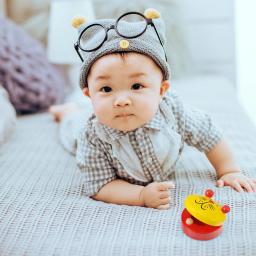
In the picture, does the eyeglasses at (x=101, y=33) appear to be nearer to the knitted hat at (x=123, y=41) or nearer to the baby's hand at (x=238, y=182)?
the knitted hat at (x=123, y=41)

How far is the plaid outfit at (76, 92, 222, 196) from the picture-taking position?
116 cm

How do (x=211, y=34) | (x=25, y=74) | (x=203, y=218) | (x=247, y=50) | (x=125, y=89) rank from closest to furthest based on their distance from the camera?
(x=203, y=218) → (x=125, y=89) → (x=25, y=74) → (x=247, y=50) → (x=211, y=34)

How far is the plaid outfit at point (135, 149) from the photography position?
3.81 ft

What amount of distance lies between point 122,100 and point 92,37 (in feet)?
0.56

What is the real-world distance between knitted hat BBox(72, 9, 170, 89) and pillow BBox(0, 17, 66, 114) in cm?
75

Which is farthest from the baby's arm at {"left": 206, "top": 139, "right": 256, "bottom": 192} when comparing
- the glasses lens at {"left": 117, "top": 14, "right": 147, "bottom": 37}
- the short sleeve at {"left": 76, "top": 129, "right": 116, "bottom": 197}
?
the glasses lens at {"left": 117, "top": 14, "right": 147, "bottom": 37}

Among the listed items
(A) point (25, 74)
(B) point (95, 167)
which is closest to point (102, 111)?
(B) point (95, 167)

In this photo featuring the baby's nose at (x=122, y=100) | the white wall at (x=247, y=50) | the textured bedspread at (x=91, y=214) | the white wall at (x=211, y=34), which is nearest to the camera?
the textured bedspread at (x=91, y=214)

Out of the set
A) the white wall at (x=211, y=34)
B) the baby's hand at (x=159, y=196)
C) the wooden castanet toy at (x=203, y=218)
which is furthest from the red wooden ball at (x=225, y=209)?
the white wall at (x=211, y=34)

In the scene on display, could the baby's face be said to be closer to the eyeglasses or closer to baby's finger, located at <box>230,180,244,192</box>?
the eyeglasses

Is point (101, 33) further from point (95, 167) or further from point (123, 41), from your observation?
point (95, 167)

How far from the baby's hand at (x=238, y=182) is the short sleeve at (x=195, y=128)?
3.8 inches

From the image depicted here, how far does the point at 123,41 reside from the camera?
3.39 ft

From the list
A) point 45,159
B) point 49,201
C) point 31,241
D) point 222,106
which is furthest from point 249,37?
point 31,241
